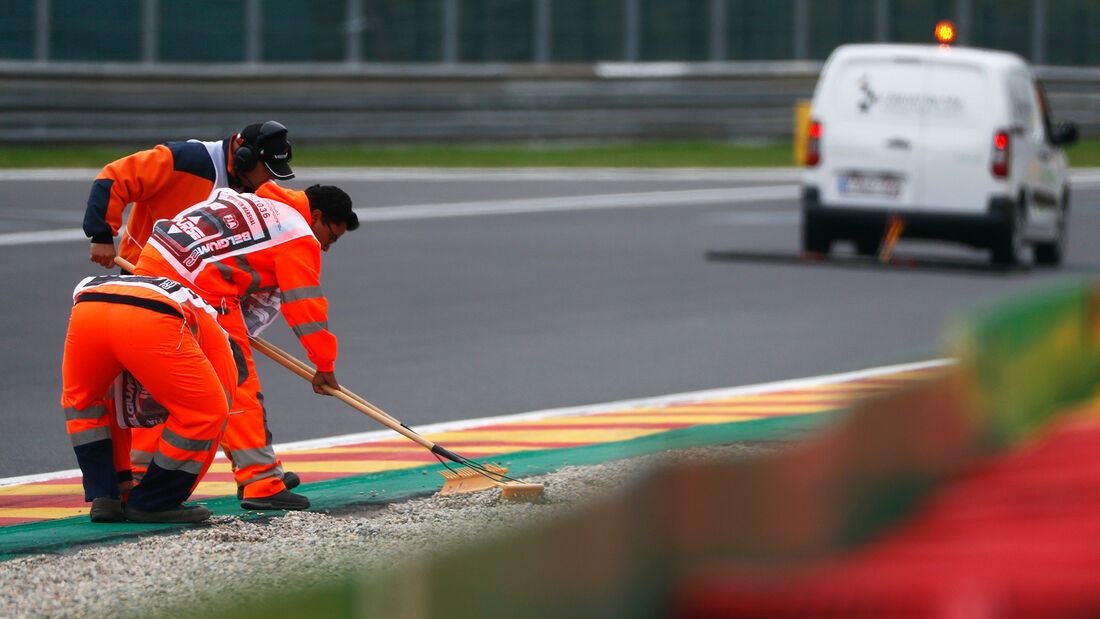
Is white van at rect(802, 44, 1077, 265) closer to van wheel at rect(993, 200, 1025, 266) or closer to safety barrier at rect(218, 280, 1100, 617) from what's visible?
van wheel at rect(993, 200, 1025, 266)

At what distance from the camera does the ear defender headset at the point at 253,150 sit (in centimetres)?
631

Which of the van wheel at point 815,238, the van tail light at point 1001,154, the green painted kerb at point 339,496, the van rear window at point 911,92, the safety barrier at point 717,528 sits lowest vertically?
the green painted kerb at point 339,496

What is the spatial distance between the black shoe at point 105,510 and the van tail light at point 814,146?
1019 centimetres

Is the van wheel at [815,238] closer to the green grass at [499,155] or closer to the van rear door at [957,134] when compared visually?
the van rear door at [957,134]

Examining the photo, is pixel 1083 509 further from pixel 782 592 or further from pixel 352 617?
pixel 352 617

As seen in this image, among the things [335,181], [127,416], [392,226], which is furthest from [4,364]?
[335,181]

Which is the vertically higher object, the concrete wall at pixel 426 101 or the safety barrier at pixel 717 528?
the concrete wall at pixel 426 101

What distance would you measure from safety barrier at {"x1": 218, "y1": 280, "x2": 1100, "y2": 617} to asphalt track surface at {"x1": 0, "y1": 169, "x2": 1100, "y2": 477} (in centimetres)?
31

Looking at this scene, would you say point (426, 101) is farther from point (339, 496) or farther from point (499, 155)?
point (339, 496)

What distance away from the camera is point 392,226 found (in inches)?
667

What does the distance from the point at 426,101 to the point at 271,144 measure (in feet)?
61.9

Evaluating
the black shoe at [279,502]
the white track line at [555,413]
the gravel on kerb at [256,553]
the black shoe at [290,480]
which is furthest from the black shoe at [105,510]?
the white track line at [555,413]

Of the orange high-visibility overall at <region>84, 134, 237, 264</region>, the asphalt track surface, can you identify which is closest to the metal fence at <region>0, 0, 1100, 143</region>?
the asphalt track surface

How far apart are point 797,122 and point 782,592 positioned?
77.2 feet
